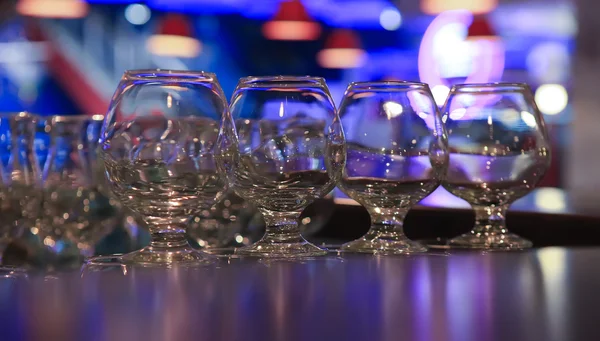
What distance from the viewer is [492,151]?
1.06 meters

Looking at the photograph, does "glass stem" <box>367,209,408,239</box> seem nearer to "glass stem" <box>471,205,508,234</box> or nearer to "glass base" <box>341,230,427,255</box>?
"glass base" <box>341,230,427,255</box>

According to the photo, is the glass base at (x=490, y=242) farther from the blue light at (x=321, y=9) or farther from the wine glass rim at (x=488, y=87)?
the blue light at (x=321, y=9)

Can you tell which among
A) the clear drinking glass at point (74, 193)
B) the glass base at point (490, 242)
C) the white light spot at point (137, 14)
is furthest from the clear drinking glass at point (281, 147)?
the white light spot at point (137, 14)

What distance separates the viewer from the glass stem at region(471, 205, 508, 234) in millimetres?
1085

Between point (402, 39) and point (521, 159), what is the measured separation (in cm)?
607

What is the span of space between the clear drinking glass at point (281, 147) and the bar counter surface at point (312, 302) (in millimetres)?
78

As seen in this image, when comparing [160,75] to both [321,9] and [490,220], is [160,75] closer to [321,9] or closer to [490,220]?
[490,220]

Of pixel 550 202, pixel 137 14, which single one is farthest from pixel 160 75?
pixel 137 14

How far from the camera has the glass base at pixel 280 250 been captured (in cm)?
89

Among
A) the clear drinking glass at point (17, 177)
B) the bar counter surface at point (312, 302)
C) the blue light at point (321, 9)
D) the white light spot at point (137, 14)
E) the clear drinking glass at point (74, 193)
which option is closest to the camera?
the bar counter surface at point (312, 302)

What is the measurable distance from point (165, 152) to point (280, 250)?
153mm

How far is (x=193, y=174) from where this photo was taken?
0.86 m

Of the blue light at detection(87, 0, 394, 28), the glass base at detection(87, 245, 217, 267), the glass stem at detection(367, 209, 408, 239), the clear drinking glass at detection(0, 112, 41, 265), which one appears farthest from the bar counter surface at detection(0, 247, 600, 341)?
the blue light at detection(87, 0, 394, 28)

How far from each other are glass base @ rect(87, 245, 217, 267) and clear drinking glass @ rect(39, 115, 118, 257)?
594mm
